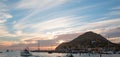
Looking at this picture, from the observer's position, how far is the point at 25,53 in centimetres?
15775
